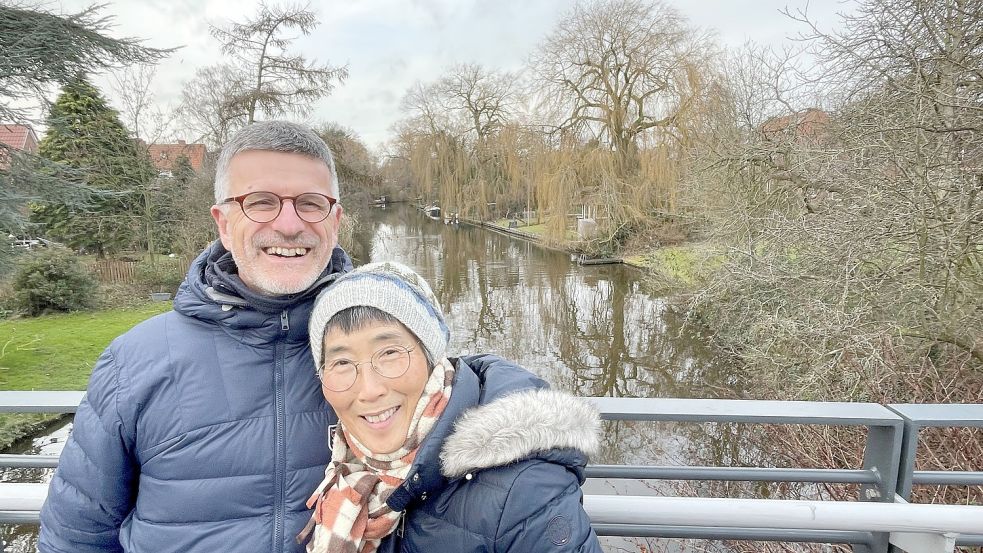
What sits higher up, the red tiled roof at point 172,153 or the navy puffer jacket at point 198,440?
the red tiled roof at point 172,153

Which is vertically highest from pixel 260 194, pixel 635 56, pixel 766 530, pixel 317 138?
pixel 635 56

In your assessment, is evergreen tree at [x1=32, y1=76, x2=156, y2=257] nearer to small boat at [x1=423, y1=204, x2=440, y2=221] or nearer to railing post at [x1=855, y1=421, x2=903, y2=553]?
railing post at [x1=855, y1=421, x2=903, y2=553]

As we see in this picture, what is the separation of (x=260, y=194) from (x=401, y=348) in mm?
496

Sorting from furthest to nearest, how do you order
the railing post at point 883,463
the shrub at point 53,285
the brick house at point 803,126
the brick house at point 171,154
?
the brick house at point 171,154
the shrub at point 53,285
the brick house at point 803,126
the railing post at point 883,463

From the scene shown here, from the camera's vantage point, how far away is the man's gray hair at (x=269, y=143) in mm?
1188

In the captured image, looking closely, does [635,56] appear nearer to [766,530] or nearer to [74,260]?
[74,260]

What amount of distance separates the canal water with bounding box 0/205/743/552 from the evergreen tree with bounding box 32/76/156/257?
7.39 m

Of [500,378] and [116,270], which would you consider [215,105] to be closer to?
[116,270]

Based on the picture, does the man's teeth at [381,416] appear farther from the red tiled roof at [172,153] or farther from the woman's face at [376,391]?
the red tiled roof at [172,153]

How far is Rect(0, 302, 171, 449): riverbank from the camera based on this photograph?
7.02 m

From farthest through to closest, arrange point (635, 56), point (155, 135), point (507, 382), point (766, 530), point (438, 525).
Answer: point (635, 56) < point (155, 135) < point (766, 530) < point (507, 382) < point (438, 525)

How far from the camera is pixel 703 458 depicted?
5.61 m

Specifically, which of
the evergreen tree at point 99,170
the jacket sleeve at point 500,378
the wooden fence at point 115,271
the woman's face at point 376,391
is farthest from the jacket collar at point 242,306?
the wooden fence at point 115,271

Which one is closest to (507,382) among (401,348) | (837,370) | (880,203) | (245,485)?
(401,348)
